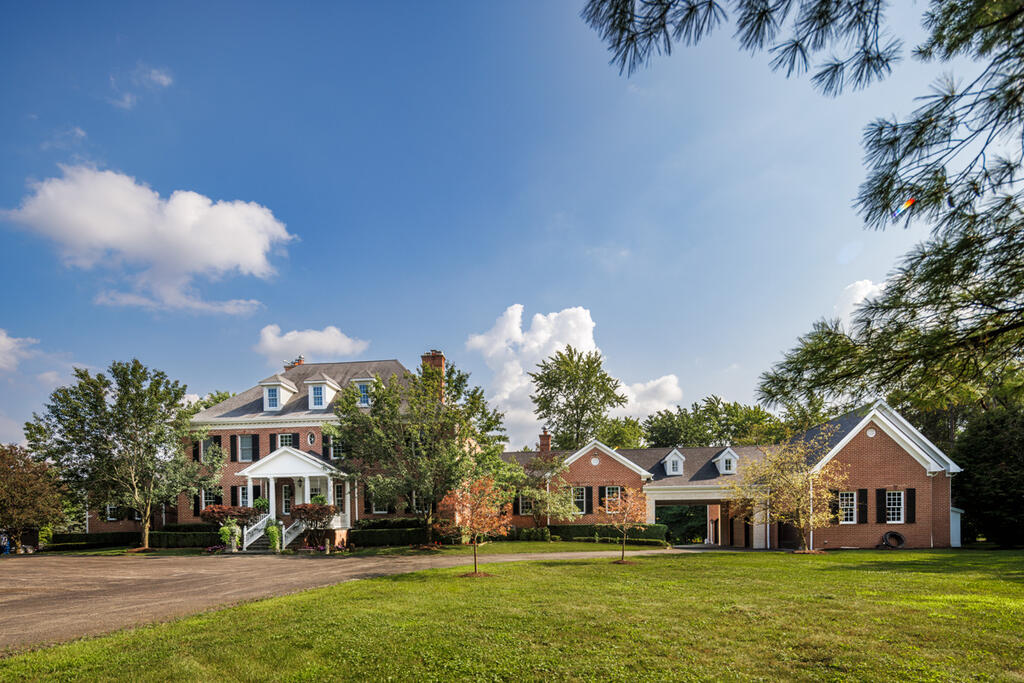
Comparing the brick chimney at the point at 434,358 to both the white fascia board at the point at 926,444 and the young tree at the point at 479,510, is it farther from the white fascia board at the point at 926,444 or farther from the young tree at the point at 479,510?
the white fascia board at the point at 926,444

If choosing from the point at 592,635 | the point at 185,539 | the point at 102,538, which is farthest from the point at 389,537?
the point at 592,635

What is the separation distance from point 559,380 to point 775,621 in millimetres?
37879

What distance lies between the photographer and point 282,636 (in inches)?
327

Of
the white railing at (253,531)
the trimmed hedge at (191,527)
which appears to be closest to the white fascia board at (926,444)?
the white railing at (253,531)

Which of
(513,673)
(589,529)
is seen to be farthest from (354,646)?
(589,529)

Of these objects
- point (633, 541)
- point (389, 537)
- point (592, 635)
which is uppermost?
point (592, 635)

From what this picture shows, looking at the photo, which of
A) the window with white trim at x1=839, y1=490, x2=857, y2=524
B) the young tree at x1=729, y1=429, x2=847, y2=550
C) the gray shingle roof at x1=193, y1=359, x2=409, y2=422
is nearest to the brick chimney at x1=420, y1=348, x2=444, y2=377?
the gray shingle roof at x1=193, y1=359, x2=409, y2=422

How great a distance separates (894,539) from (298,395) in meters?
32.3

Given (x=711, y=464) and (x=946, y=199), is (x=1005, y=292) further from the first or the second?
(x=711, y=464)

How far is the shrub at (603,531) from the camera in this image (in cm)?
2727

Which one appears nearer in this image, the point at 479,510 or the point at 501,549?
the point at 479,510

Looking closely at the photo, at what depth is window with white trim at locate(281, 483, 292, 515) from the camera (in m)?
29.5

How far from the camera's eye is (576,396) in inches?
1831

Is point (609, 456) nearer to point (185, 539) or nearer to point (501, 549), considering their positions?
point (501, 549)
